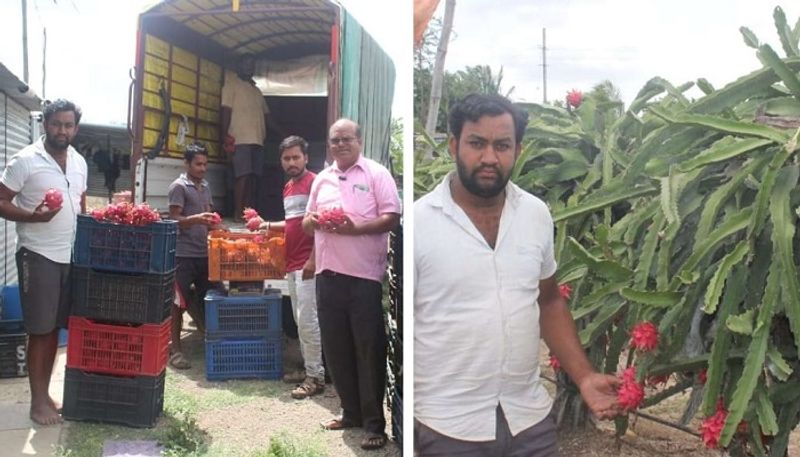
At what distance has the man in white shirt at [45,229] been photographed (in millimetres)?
1948

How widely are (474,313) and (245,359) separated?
0.86 m

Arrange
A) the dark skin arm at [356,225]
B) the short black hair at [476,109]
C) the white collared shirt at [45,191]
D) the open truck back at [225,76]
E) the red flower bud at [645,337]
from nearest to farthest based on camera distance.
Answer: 1. the short black hair at [476,109]
2. the red flower bud at [645,337]
3. the dark skin arm at [356,225]
4. the open truck back at [225,76]
5. the white collared shirt at [45,191]

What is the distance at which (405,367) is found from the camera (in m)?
1.45

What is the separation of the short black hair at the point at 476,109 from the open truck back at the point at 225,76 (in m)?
0.45

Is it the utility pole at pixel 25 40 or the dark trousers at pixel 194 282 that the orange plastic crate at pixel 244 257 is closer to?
the dark trousers at pixel 194 282

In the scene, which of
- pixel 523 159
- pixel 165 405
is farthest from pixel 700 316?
pixel 165 405

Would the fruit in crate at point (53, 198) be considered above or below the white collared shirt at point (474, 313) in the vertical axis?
above

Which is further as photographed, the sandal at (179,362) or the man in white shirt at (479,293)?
the sandal at (179,362)

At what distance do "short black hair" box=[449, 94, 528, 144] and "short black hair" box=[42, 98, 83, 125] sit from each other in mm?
1076

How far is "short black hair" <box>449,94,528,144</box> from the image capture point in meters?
1.38

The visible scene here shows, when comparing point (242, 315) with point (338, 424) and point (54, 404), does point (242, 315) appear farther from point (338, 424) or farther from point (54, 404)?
point (54, 404)

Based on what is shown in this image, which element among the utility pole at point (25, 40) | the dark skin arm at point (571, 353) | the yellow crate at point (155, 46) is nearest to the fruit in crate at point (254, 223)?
the yellow crate at point (155, 46)

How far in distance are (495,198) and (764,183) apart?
536 millimetres

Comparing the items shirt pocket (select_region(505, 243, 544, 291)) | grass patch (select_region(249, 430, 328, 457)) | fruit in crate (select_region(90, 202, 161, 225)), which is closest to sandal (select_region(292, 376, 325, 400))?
grass patch (select_region(249, 430, 328, 457))
